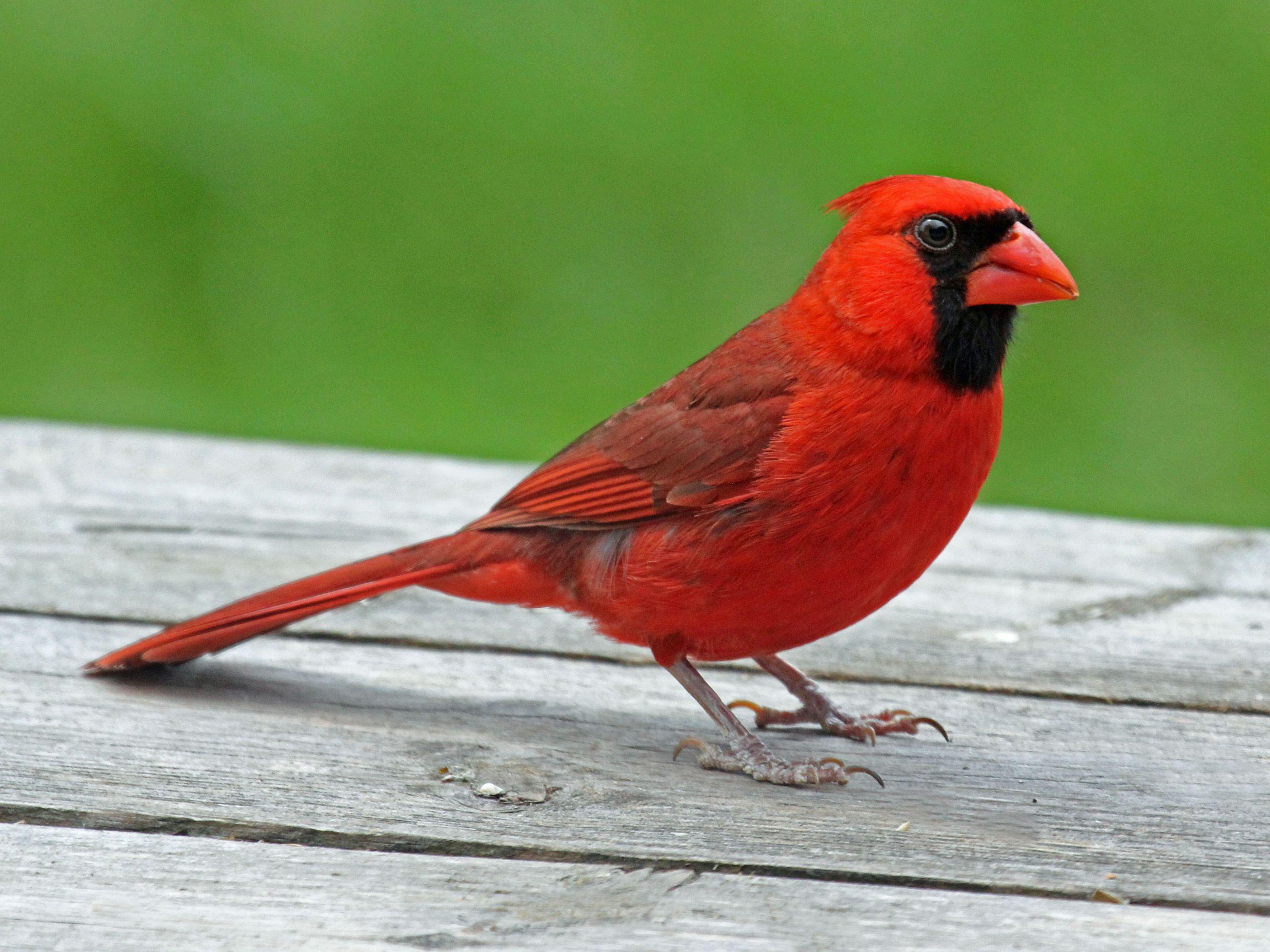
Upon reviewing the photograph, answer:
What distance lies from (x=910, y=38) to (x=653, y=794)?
5.20m

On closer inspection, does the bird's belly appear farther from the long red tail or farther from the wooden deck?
the long red tail

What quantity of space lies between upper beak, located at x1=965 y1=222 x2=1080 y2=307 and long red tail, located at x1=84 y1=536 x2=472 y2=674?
41.1 inches

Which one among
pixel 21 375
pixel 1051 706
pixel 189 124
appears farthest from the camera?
pixel 189 124

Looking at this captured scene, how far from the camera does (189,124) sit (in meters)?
6.85

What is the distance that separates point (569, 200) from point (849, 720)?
4.29m

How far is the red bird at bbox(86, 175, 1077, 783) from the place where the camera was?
259 centimetres

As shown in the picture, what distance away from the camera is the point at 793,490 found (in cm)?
262

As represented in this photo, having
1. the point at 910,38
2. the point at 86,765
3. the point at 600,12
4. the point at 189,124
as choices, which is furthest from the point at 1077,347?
the point at 86,765

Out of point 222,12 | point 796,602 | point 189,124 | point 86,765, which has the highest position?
point 222,12

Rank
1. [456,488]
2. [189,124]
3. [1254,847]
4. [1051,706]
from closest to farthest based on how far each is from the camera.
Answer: [1254,847], [1051,706], [456,488], [189,124]

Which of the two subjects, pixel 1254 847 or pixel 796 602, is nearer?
pixel 1254 847

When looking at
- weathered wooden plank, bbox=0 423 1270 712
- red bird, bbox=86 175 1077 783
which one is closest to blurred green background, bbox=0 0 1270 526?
weathered wooden plank, bbox=0 423 1270 712

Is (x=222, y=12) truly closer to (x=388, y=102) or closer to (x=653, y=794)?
(x=388, y=102)

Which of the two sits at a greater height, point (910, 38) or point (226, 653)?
point (910, 38)
